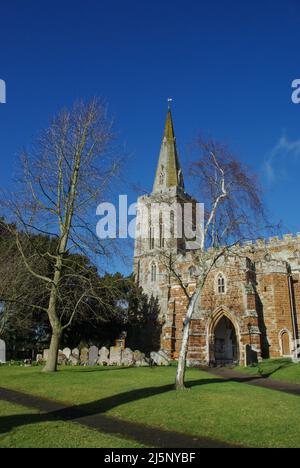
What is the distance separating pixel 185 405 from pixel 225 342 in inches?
1104

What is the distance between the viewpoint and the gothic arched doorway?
3715 centimetres

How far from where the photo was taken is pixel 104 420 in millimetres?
9547

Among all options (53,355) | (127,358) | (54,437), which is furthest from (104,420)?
(127,358)

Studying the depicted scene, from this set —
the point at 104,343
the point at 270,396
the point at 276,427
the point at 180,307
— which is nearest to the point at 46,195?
the point at 270,396

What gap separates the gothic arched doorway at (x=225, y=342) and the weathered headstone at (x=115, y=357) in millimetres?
11635

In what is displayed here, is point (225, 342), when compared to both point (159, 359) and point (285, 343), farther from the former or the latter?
point (159, 359)

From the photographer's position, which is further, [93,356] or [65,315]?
[65,315]

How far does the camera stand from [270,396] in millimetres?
13594

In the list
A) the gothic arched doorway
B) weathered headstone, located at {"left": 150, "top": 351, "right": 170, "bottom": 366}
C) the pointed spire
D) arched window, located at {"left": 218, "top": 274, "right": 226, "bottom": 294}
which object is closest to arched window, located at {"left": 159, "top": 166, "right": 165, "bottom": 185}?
the pointed spire

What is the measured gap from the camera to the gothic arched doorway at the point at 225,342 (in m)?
37.1

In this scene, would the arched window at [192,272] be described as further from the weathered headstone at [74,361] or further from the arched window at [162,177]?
the arched window at [162,177]

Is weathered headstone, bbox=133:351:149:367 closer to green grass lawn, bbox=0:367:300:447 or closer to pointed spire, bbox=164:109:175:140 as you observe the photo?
green grass lawn, bbox=0:367:300:447

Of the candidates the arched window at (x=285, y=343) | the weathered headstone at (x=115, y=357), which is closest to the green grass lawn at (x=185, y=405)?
the weathered headstone at (x=115, y=357)

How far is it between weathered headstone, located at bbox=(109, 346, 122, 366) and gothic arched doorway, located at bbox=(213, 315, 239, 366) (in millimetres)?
11635
